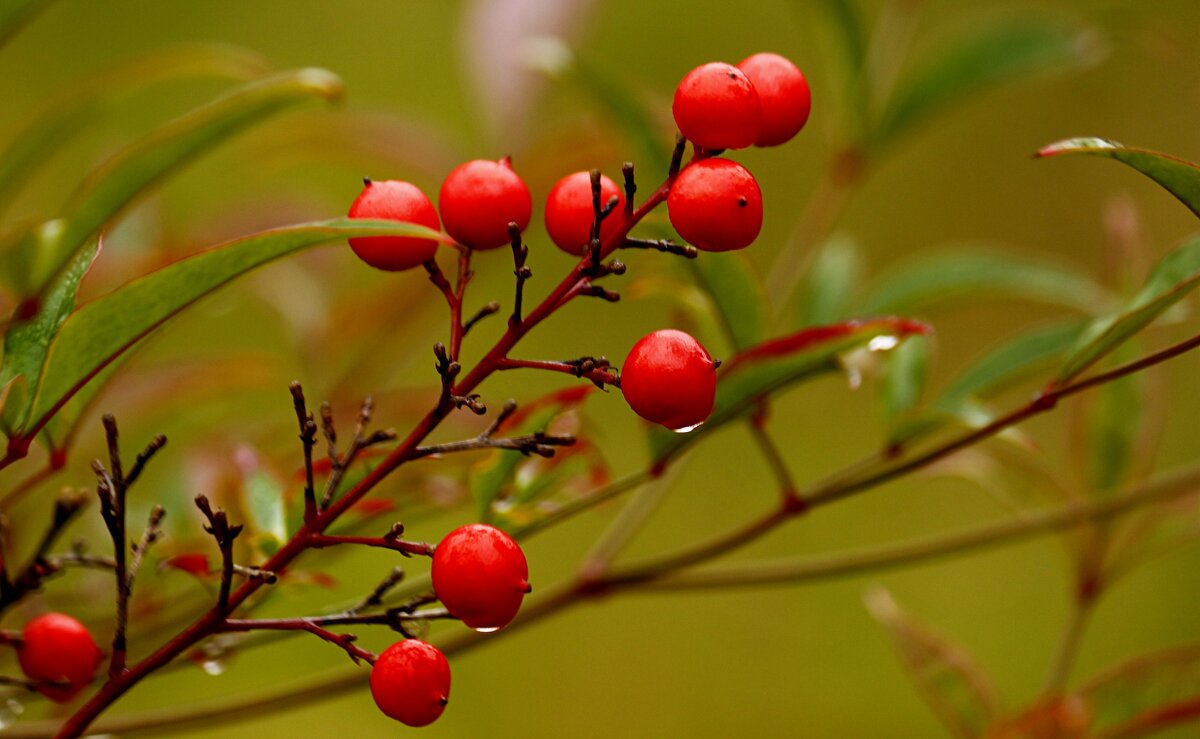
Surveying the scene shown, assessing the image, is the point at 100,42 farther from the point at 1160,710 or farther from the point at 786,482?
the point at 1160,710

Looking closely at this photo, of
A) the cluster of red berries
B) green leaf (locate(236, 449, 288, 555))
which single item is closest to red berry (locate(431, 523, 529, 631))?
the cluster of red berries

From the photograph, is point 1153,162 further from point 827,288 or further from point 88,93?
point 88,93

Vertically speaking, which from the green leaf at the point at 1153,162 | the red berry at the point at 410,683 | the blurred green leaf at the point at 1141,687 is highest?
the green leaf at the point at 1153,162

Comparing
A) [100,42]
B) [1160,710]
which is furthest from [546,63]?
[100,42]

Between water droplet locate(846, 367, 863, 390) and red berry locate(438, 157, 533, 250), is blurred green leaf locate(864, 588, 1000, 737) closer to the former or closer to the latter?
water droplet locate(846, 367, 863, 390)

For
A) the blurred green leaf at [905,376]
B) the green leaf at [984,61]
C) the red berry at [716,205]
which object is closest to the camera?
the red berry at [716,205]

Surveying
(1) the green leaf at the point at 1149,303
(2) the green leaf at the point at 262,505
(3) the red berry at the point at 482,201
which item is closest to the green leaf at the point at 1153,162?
(1) the green leaf at the point at 1149,303

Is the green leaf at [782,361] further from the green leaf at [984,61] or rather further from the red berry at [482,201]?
the green leaf at [984,61]
